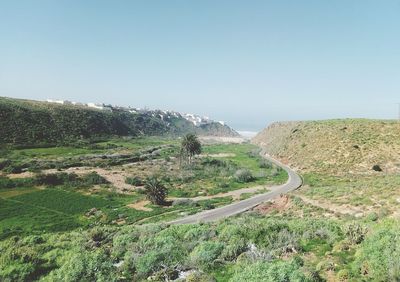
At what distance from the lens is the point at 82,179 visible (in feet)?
253

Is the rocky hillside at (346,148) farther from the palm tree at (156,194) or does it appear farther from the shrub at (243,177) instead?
the palm tree at (156,194)

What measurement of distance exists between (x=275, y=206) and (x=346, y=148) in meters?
52.6

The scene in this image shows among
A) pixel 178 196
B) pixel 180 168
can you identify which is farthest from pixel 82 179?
pixel 180 168

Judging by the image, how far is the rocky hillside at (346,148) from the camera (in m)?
82.8

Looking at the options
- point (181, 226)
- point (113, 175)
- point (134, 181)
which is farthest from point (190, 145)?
point (181, 226)

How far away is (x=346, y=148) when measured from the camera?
94.1 m

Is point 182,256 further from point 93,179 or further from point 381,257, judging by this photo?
point 93,179

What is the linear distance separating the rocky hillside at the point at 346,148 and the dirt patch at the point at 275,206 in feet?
119

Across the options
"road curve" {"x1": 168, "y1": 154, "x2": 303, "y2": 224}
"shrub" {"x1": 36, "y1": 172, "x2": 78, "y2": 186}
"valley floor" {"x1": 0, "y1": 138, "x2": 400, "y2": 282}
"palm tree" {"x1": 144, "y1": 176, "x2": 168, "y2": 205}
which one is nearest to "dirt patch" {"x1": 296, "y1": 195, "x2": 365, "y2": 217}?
"valley floor" {"x1": 0, "y1": 138, "x2": 400, "y2": 282}

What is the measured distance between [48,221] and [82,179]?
2910cm

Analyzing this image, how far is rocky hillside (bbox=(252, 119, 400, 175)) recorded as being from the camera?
82.8 m

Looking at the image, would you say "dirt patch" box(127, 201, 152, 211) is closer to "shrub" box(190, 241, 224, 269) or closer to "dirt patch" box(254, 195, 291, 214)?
"dirt patch" box(254, 195, 291, 214)

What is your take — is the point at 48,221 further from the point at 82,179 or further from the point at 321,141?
the point at 321,141

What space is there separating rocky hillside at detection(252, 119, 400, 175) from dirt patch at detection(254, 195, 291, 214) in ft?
119
